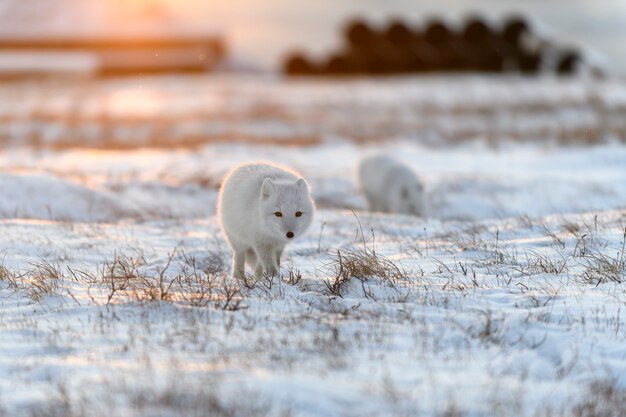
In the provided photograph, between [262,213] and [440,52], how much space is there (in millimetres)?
45289

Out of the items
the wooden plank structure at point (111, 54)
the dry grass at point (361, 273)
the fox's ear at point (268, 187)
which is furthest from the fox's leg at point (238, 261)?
the wooden plank structure at point (111, 54)

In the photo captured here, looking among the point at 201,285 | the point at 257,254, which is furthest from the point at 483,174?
the point at 201,285

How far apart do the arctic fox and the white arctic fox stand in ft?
18.1

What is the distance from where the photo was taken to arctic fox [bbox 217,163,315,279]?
23.2 ft

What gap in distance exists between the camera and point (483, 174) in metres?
16.7

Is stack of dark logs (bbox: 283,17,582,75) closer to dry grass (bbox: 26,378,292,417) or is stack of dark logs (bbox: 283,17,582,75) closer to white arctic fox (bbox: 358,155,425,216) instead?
white arctic fox (bbox: 358,155,425,216)

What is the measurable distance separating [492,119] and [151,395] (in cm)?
→ 2330

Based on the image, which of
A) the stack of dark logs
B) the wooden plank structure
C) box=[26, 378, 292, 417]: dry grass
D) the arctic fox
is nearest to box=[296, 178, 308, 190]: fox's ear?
the arctic fox

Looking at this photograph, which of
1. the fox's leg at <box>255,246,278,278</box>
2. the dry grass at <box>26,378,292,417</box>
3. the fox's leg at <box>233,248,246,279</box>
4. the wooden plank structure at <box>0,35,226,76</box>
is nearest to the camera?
the dry grass at <box>26,378,292,417</box>

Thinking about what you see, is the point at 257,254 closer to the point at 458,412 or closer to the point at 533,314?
the point at 533,314

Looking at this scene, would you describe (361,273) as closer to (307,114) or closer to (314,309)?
(314,309)

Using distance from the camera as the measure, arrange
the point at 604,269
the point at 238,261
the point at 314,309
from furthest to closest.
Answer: the point at 238,261
the point at 604,269
the point at 314,309

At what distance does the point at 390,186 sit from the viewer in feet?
44.8

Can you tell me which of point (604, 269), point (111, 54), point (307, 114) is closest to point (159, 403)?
point (604, 269)
